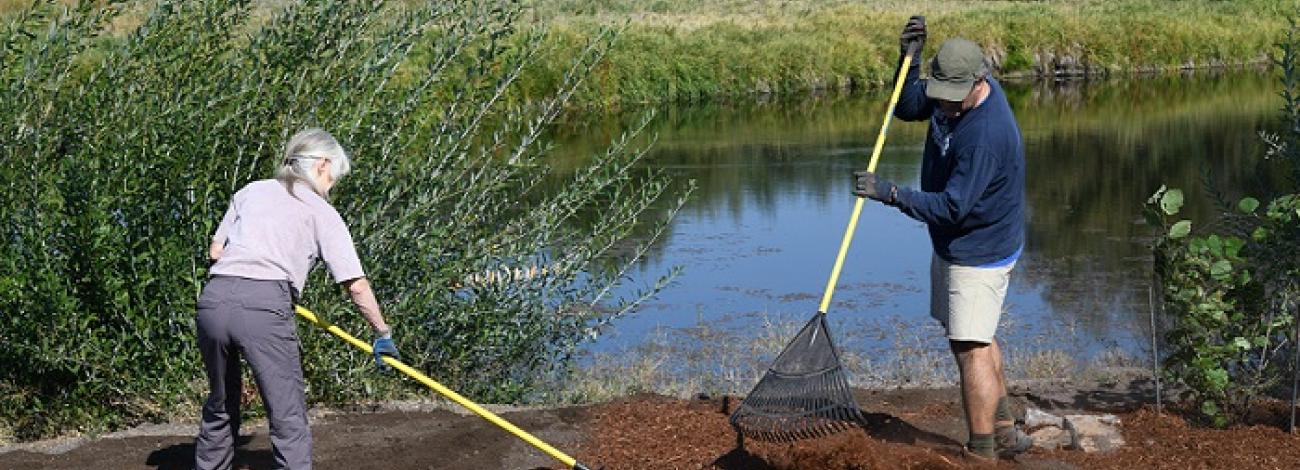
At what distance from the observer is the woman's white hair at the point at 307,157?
612 centimetres

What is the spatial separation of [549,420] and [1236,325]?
10.2 feet

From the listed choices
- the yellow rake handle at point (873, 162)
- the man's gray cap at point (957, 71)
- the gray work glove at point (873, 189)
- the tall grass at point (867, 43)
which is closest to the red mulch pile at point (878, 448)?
the yellow rake handle at point (873, 162)

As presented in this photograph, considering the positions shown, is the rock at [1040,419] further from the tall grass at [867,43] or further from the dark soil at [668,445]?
the tall grass at [867,43]

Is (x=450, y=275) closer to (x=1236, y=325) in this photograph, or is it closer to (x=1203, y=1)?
(x=1236, y=325)

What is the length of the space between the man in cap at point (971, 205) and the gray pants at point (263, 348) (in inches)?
88.2

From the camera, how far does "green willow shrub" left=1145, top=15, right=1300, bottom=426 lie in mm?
7480

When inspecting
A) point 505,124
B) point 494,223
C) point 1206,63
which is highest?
point 505,124

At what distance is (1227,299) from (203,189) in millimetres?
4640

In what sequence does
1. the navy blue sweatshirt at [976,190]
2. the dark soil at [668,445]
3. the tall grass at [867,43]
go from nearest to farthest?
the navy blue sweatshirt at [976,190], the dark soil at [668,445], the tall grass at [867,43]

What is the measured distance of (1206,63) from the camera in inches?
1558

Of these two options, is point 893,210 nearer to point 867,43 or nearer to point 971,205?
point 971,205

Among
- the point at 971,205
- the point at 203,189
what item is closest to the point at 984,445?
the point at 971,205

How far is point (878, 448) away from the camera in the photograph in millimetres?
6891

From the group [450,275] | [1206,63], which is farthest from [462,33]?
[1206,63]
